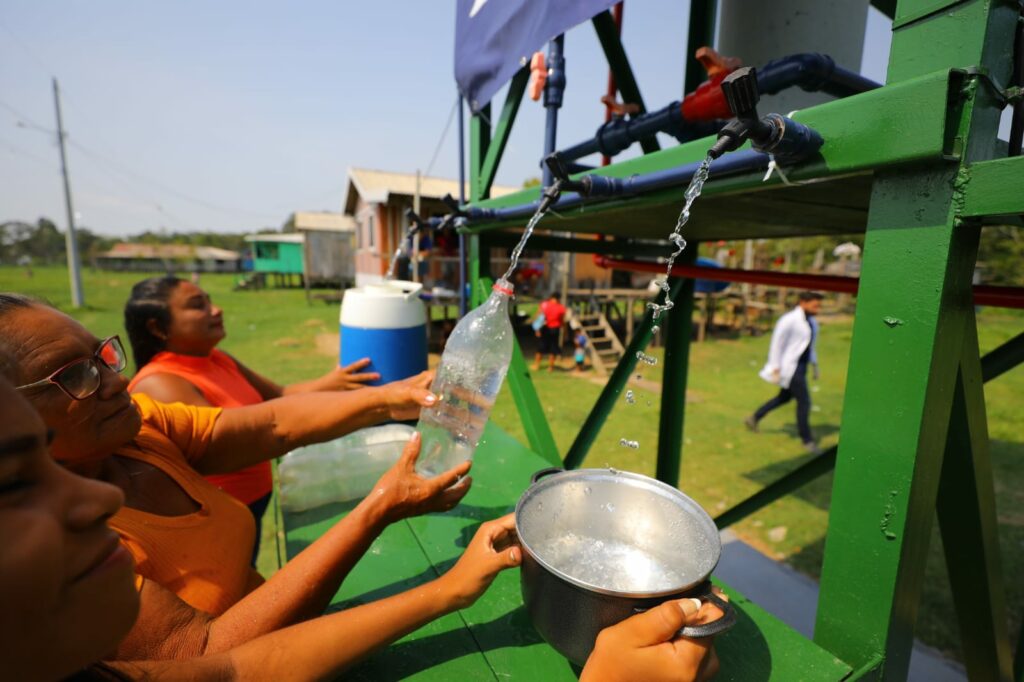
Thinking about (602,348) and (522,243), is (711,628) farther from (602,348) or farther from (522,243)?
(602,348)

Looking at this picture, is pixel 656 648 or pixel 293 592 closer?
pixel 656 648

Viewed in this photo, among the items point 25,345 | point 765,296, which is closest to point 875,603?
point 25,345

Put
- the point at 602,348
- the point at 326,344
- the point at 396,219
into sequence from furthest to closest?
the point at 396,219, the point at 602,348, the point at 326,344

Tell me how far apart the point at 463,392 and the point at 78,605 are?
172cm

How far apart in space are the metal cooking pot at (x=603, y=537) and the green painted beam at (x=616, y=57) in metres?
1.64

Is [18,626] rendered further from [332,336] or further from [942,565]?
[332,336]

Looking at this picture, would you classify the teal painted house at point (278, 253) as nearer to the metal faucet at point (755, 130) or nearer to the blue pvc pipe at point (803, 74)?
the blue pvc pipe at point (803, 74)

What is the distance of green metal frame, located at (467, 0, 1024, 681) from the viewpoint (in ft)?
2.66

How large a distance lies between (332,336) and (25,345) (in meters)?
11.6

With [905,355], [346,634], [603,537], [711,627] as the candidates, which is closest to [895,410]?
[905,355]

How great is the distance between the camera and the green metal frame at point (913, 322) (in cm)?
81

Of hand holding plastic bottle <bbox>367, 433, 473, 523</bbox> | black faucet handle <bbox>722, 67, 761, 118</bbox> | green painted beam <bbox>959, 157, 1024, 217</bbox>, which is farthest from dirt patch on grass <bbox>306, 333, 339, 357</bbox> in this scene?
green painted beam <bbox>959, 157, 1024, 217</bbox>

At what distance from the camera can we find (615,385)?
99.3 inches

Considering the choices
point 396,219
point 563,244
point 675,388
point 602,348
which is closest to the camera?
point 675,388
